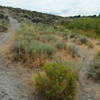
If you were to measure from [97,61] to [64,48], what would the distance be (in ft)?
13.5

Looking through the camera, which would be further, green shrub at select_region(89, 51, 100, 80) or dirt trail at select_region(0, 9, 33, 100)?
green shrub at select_region(89, 51, 100, 80)

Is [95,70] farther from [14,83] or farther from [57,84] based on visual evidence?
[14,83]

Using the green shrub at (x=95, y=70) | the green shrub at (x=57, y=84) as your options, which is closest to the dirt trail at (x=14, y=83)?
the green shrub at (x=57, y=84)

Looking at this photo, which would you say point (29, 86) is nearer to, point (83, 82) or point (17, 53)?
point (83, 82)

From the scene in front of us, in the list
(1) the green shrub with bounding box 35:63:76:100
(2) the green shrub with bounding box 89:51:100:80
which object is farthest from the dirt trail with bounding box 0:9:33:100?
(2) the green shrub with bounding box 89:51:100:80

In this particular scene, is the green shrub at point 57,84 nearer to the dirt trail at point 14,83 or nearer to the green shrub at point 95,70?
the dirt trail at point 14,83

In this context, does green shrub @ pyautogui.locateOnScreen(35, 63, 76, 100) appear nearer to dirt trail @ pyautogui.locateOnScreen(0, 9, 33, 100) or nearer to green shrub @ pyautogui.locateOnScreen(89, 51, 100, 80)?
dirt trail @ pyautogui.locateOnScreen(0, 9, 33, 100)

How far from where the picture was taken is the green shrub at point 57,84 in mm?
6969

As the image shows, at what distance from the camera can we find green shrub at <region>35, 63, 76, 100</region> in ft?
22.9

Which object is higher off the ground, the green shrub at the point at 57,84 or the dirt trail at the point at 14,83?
the green shrub at the point at 57,84

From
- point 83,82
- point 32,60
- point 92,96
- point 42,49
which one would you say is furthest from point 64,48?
point 92,96

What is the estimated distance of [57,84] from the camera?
691cm

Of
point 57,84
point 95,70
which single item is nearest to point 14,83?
point 57,84

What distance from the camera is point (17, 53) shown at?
11.1 metres
